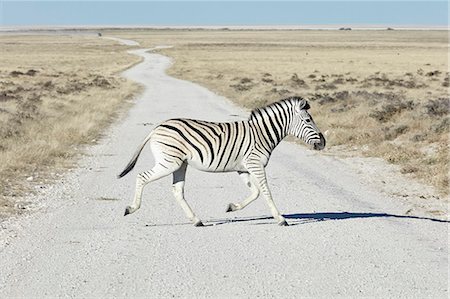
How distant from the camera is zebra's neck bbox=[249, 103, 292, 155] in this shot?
9.23m

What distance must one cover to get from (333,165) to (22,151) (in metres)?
5.98

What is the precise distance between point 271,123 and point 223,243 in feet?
5.99

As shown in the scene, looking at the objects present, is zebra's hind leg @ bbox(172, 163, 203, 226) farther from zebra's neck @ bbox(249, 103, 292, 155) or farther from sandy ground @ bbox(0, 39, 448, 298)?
zebra's neck @ bbox(249, 103, 292, 155)

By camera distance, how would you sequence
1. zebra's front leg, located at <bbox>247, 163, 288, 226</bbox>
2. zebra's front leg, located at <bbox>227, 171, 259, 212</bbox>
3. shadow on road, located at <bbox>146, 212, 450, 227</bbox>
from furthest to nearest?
shadow on road, located at <bbox>146, 212, 450, 227</bbox>
zebra's front leg, located at <bbox>227, 171, 259, 212</bbox>
zebra's front leg, located at <bbox>247, 163, 288, 226</bbox>

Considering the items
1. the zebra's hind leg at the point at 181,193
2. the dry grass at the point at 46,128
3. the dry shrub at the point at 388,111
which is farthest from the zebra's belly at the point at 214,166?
the dry shrub at the point at 388,111

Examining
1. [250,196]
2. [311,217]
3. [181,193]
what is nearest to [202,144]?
[181,193]

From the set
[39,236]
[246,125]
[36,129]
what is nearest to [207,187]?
[246,125]

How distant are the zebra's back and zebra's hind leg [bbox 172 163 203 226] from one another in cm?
24

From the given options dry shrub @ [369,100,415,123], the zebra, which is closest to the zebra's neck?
the zebra

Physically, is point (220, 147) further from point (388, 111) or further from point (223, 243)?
point (388, 111)

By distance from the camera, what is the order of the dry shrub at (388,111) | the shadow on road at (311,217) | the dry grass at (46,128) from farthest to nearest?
1. the dry shrub at (388,111)
2. the dry grass at (46,128)
3. the shadow on road at (311,217)

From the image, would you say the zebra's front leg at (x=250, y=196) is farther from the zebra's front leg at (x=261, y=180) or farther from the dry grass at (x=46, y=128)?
the dry grass at (x=46, y=128)

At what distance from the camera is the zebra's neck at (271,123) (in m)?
9.23

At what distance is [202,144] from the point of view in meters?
8.95
